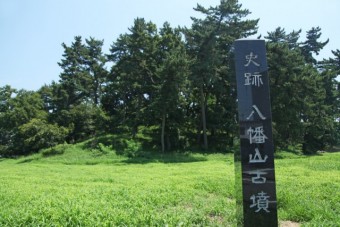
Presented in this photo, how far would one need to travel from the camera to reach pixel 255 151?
4445mm

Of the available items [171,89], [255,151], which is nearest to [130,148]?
[171,89]

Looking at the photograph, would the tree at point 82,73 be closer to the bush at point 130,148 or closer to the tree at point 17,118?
the tree at point 17,118

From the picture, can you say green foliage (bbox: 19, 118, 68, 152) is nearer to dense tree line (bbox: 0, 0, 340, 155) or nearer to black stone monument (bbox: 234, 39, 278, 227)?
dense tree line (bbox: 0, 0, 340, 155)

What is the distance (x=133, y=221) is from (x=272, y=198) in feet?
7.40

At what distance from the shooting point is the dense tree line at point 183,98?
28500 mm

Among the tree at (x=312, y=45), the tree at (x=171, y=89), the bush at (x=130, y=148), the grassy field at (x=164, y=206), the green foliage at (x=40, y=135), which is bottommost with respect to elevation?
the grassy field at (x=164, y=206)

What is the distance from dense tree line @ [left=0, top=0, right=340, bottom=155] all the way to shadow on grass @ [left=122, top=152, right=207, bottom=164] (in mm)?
2513

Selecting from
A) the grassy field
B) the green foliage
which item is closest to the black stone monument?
the grassy field

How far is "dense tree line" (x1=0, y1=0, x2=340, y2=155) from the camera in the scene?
93.5 feet

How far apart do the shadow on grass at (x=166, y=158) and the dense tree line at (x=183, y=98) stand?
251cm

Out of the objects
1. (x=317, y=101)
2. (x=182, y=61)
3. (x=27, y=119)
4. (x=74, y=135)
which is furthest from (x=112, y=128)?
(x=317, y=101)

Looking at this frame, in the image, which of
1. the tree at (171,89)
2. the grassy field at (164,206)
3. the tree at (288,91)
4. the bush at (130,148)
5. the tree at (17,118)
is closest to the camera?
the grassy field at (164,206)

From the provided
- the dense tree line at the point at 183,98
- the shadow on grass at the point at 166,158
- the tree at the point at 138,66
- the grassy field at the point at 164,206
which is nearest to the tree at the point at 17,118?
the dense tree line at the point at 183,98

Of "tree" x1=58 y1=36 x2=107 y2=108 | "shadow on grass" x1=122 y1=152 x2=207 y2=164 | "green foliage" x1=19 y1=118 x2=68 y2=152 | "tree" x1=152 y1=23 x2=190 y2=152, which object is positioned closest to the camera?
"shadow on grass" x1=122 y1=152 x2=207 y2=164
